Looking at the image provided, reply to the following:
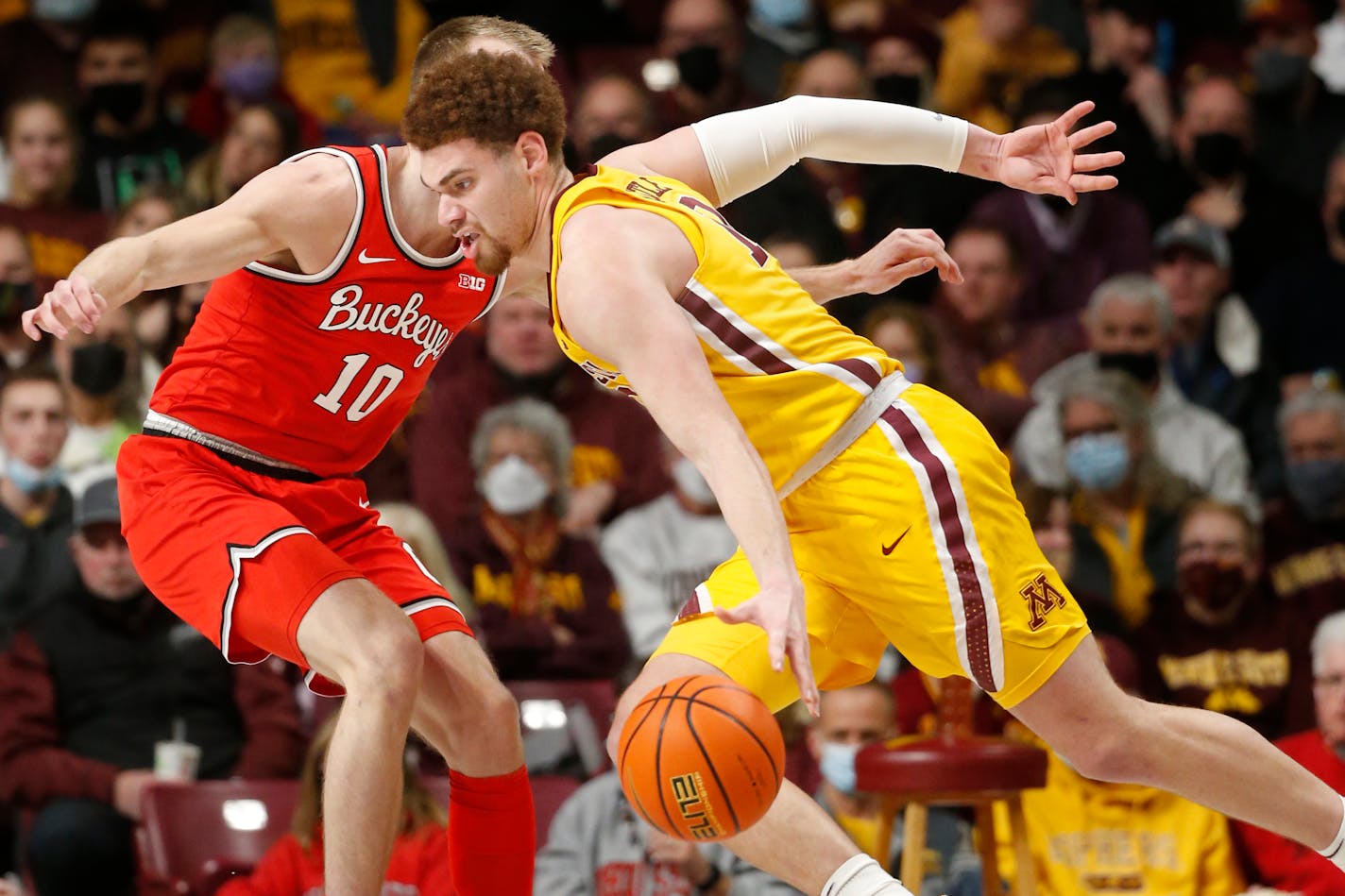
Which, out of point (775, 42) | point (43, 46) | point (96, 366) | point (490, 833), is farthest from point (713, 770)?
point (43, 46)

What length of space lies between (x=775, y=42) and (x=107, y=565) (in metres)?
4.51

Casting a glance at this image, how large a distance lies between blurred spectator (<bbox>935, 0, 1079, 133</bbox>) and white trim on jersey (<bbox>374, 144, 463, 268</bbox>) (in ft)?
17.5

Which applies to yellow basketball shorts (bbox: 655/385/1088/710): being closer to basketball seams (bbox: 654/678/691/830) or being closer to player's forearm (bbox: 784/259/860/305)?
basketball seams (bbox: 654/678/691/830)

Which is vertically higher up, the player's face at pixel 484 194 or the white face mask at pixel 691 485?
the player's face at pixel 484 194

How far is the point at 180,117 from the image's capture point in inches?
374

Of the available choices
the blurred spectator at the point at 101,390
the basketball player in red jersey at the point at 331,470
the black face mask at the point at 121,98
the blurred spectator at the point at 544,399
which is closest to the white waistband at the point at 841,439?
the basketball player in red jersey at the point at 331,470

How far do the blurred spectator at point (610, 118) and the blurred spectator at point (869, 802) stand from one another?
3.15 m

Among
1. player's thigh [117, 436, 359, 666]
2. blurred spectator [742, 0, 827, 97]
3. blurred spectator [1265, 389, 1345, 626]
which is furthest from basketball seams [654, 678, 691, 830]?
blurred spectator [742, 0, 827, 97]

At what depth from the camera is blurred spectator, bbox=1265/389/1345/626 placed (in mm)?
7117

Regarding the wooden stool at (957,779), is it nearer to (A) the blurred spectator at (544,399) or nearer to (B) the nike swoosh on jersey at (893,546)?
(B) the nike swoosh on jersey at (893,546)

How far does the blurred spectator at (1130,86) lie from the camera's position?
916 centimetres

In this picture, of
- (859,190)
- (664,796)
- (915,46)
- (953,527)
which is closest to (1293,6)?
(915,46)

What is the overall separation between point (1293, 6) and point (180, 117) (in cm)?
592

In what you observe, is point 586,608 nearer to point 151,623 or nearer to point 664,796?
point 151,623
